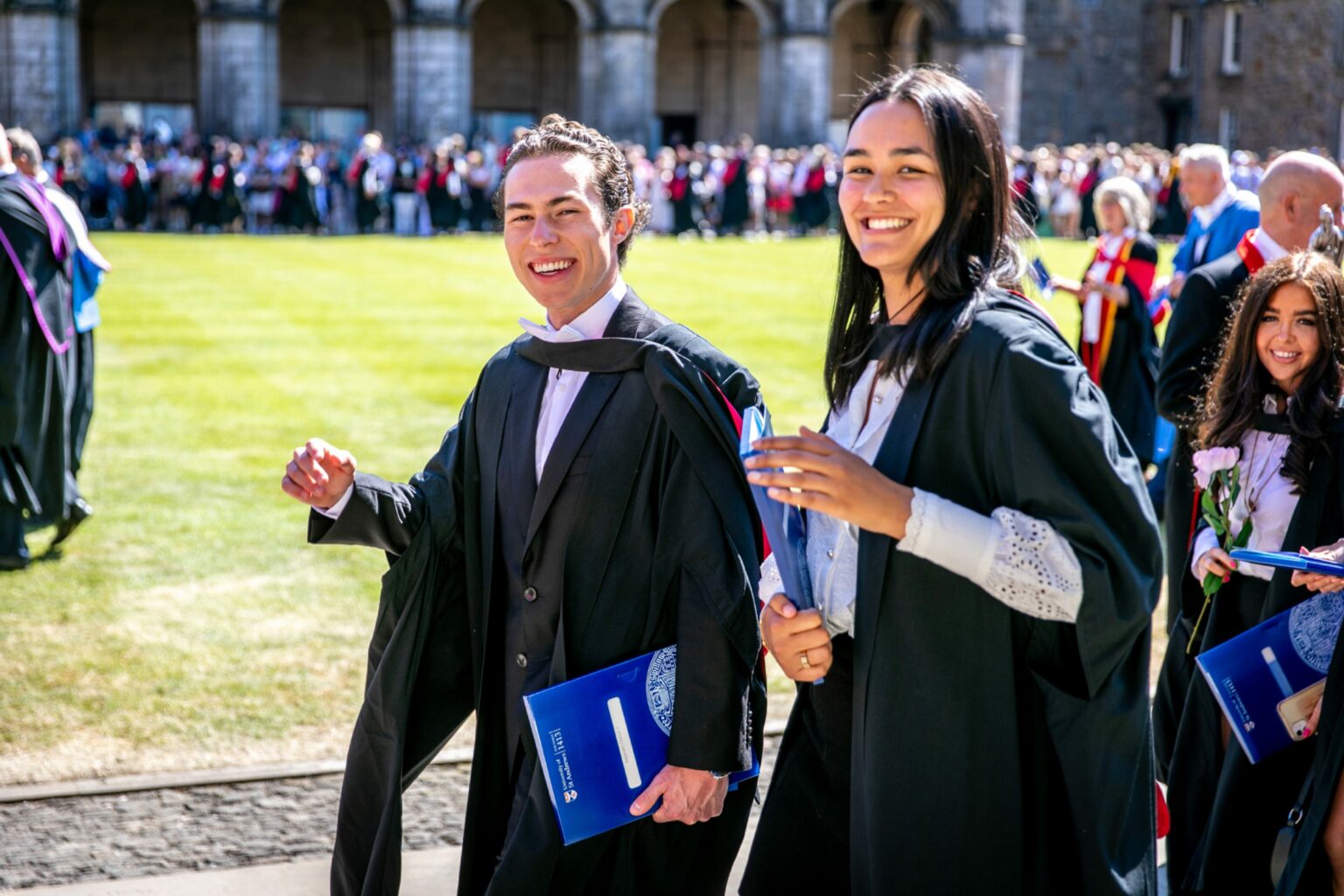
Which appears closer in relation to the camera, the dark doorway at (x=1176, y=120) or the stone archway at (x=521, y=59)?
the stone archway at (x=521, y=59)

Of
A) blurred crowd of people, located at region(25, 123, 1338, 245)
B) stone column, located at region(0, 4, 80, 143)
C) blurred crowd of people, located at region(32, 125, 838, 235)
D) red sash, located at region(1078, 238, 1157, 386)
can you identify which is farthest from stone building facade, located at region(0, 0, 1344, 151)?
red sash, located at region(1078, 238, 1157, 386)

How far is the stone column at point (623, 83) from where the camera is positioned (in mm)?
37312

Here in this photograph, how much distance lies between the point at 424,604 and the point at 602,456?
0.55m

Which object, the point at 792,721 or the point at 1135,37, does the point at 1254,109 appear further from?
the point at 792,721

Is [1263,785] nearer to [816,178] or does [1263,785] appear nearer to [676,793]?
[676,793]

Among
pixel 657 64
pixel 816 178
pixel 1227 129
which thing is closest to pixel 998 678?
pixel 816 178

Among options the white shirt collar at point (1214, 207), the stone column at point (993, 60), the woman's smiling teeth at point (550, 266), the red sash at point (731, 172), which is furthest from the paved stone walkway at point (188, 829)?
the stone column at point (993, 60)

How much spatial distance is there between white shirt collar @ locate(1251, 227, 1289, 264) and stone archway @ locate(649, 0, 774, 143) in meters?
38.7

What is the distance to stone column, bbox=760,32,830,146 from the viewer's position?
3850 centimetres

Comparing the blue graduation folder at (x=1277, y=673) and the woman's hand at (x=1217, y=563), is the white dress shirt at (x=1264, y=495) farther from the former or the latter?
the blue graduation folder at (x=1277, y=673)

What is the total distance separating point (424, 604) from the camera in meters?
3.41

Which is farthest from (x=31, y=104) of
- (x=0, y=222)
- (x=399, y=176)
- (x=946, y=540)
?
(x=946, y=540)

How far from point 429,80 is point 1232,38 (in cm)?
2666

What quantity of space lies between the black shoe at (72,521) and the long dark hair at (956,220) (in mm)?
6479
